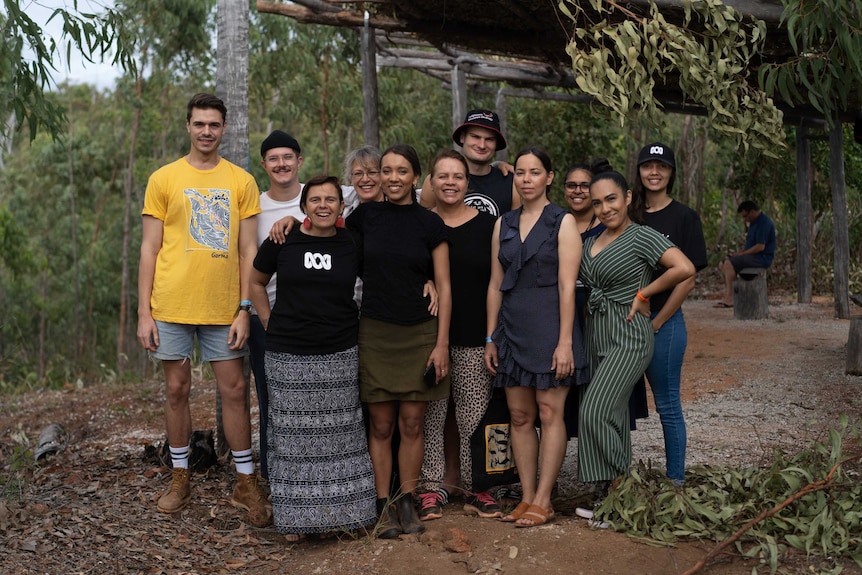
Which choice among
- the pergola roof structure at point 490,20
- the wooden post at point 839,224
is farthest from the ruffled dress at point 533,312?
the wooden post at point 839,224

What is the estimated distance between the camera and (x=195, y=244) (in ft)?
15.0

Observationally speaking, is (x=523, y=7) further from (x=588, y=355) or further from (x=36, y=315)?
(x=36, y=315)

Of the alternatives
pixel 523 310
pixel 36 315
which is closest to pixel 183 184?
pixel 523 310

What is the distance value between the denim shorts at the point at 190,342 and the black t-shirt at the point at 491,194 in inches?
55.7

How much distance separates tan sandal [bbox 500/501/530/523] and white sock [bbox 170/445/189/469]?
1.69 m

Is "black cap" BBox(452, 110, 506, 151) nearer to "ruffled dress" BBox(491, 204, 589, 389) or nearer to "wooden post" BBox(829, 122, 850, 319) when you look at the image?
"ruffled dress" BBox(491, 204, 589, 389)

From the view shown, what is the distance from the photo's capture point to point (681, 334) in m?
4.48

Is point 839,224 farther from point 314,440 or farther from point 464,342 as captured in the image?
point 314,440

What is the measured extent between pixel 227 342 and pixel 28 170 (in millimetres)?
22231

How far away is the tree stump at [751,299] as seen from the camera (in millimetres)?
11797

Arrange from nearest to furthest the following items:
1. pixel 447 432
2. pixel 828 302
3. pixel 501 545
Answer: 1. pixel 501 545
2. pixel 447 432
3. pixel 828 302

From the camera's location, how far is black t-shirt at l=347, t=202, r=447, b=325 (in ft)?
14.3

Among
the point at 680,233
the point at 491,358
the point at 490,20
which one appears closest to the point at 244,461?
the point at 491,358

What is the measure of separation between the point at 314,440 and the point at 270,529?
738mm
